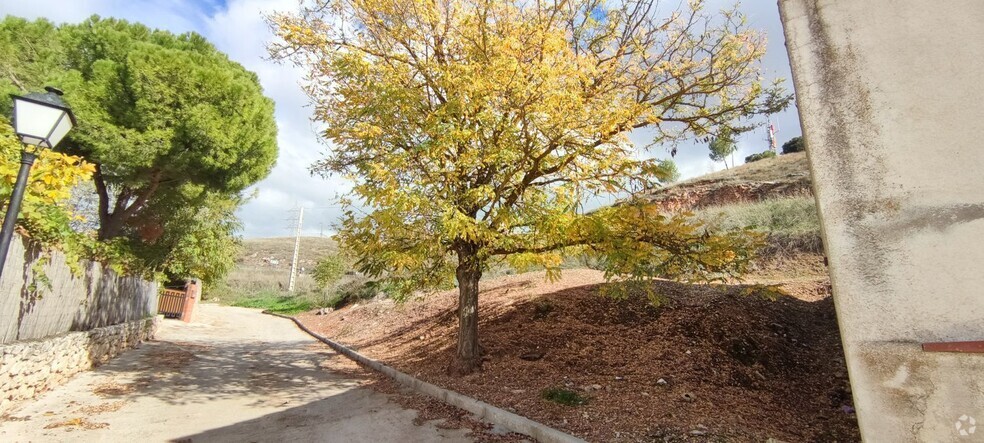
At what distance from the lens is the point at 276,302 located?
128 ft

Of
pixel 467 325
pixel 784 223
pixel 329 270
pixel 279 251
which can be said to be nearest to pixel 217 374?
pixel 467 325

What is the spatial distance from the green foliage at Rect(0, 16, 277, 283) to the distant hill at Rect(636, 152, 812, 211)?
16.1 m

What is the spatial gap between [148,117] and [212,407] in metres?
8.58

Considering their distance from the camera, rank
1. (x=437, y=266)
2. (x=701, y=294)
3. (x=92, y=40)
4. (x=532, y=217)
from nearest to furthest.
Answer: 1. (x=532, y=217)
2. (x=437, y=266)
3. (x=701, y=294)
4. (x=92, y=40)

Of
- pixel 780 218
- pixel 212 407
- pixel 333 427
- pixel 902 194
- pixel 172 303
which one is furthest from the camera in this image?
pixel 172 303

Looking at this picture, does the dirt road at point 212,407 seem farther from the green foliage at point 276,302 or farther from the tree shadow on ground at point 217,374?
the green foliage at point 276,302

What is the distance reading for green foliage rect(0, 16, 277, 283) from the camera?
10781 millimetres

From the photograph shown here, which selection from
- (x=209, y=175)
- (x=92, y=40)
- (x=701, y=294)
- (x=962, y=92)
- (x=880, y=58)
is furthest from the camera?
(x=209, y=175)

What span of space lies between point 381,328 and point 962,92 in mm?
14311

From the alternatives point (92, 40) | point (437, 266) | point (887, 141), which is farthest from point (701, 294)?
point (92, 40)

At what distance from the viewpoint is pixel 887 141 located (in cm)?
304

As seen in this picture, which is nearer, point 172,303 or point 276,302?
point 172,303

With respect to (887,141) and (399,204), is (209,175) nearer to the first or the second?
(399,204)

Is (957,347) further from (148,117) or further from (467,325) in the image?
(148,117)
